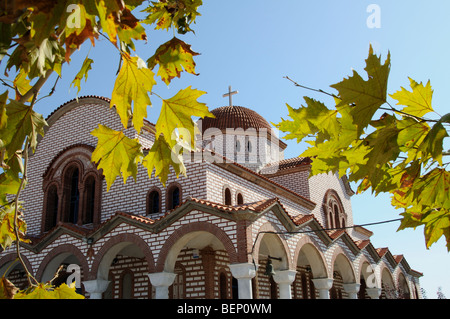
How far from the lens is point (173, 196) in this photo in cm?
1369

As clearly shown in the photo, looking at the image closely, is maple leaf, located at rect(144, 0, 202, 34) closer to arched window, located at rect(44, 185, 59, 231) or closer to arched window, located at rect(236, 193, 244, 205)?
arched window, located at rect(236, 193, 244, 205)

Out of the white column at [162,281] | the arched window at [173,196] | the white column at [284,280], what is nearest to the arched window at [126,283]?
the arched window at [173,196]

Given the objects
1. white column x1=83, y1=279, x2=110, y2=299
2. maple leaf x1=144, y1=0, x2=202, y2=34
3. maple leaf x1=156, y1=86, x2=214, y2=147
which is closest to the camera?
maple leaf x1=156, y1=86, x2=214, y2=147

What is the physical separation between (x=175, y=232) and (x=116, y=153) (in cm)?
934

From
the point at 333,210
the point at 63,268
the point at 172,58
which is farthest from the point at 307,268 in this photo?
the point at 172,58

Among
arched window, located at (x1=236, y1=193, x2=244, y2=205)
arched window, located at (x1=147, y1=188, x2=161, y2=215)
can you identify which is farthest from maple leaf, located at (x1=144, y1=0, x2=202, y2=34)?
arched window, located at (x1=236, y1=193, x2=244, y2=205)

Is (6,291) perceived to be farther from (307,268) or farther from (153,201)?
(307,268)

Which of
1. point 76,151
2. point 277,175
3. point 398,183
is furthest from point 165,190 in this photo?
point 398,183

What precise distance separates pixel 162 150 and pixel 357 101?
86 cm

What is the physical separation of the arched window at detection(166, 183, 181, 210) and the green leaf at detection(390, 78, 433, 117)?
11.6 m

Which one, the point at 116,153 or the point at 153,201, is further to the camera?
the point at 153,201

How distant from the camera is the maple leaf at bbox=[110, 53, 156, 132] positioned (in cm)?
161
